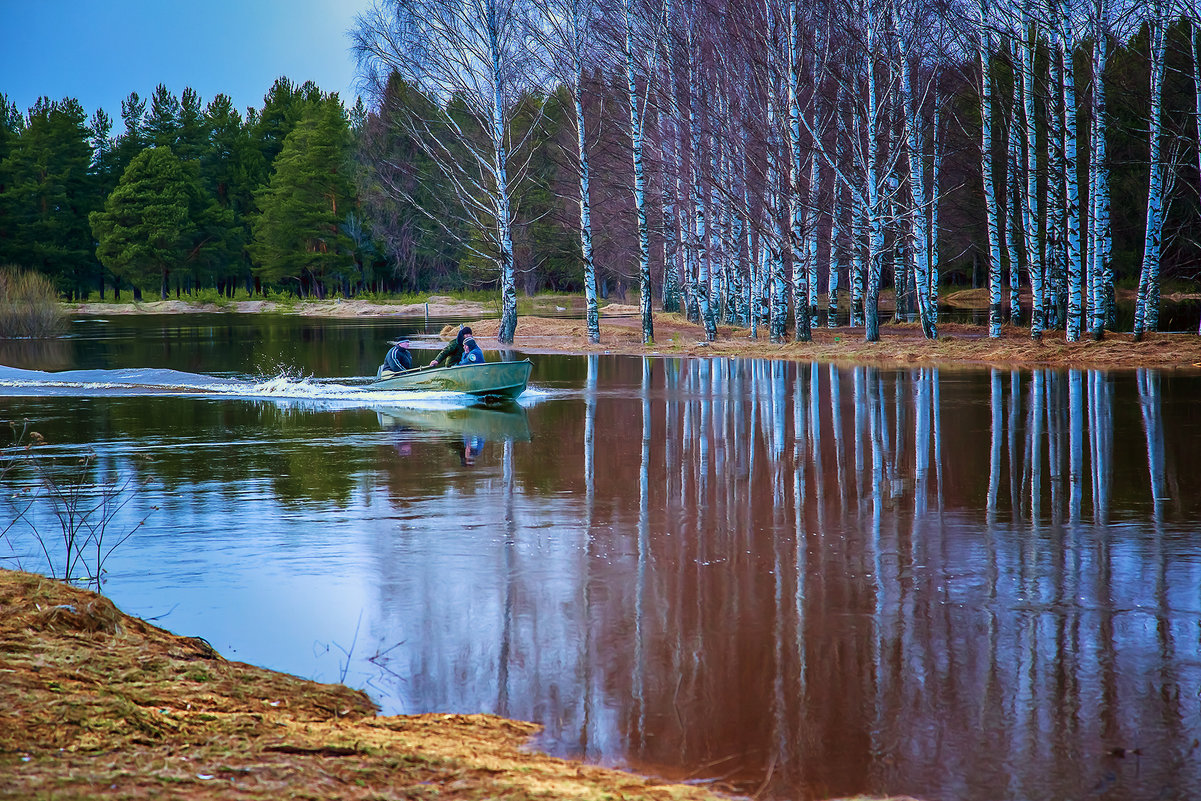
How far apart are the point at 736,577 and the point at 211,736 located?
165 inches

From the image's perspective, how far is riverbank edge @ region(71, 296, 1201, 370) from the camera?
24.0m

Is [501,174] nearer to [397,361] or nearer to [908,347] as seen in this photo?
[908,347]

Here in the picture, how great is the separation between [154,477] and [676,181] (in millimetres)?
30840

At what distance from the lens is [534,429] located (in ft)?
52.6

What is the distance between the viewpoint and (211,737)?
4.41 meters

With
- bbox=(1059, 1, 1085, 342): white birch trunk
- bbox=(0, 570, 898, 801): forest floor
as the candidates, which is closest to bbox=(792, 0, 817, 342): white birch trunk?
bbox=(1059, 1, 1085, 342): white birch trunk

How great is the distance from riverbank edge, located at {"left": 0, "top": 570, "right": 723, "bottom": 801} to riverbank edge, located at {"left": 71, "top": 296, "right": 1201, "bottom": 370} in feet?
70.1

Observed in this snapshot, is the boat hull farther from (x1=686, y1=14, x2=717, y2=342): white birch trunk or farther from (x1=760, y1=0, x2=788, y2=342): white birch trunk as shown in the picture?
(x1=686, y1=14, x2=717, y2=342): white birch trunk

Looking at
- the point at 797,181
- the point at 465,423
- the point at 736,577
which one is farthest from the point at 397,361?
the point at 736,577

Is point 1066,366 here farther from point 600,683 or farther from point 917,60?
point 600,683

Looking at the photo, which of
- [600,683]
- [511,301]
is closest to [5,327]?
[511,301]

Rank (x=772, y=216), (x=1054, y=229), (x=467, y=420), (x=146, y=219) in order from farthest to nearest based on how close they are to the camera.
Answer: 1. (x=146, y=219)
2. (x=1054, y=229)
3. (x=772, y=216)
4. (x=467, y=420)

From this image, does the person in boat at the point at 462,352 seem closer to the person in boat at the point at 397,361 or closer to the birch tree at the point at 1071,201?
the person in boat at the point at 397,361

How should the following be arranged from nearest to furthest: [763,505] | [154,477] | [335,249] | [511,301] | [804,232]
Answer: [763,505] < [154,477] < [804,232] < [511,301] < [335,249]
